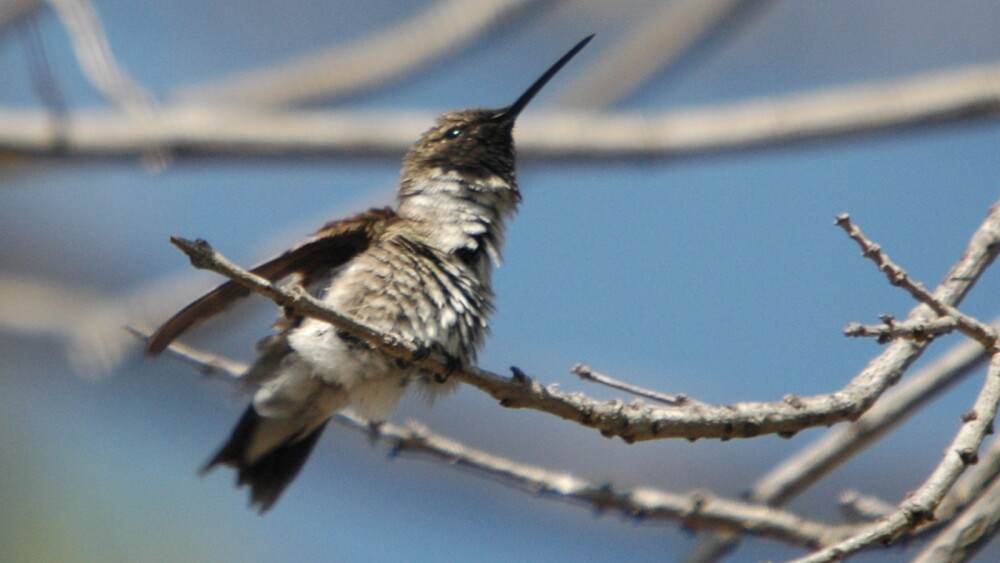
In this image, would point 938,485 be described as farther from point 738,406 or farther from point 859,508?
point 859,508

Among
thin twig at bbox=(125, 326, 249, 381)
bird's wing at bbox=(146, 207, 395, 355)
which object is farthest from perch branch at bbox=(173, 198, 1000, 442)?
thin twig at bbox=(125, 326, 249, 381)

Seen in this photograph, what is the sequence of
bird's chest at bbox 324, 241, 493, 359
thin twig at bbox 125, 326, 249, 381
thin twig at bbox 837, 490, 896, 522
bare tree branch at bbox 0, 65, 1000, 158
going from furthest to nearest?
bare tree branch at bbox 0, 65, 1000, 158 → bird's chest at bbox 324, 241, 493, 359 → thin twig at bbox 125, 326, 249, 381 → thin twig at bbox 837, 490, 896, 522

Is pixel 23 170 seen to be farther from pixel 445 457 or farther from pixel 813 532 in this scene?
pixel 813 532

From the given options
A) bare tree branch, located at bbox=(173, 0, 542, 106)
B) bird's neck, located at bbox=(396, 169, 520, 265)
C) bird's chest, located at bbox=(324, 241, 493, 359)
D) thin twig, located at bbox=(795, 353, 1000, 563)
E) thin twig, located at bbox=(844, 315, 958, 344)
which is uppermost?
bare tree branch, located at bbox=(173, 0, 542, 106)

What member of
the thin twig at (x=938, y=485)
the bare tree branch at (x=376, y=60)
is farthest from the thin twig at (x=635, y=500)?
the bare tree branch at (x=376, y=60)

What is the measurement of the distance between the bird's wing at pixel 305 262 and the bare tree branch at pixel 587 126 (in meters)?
1.42

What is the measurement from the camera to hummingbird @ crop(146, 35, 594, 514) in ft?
11.9

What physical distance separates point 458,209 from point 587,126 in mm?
1335

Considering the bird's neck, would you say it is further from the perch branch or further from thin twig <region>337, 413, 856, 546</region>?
the perch branch

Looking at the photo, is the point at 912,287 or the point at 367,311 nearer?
the point at 912,287

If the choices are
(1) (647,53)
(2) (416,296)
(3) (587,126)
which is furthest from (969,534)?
(1) (647,53)

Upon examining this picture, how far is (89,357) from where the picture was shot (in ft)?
21.6

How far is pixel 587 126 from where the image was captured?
5.24 metres

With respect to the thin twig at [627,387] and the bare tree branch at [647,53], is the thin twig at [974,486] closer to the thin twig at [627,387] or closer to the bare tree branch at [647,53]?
the thin twig at [627,387]
